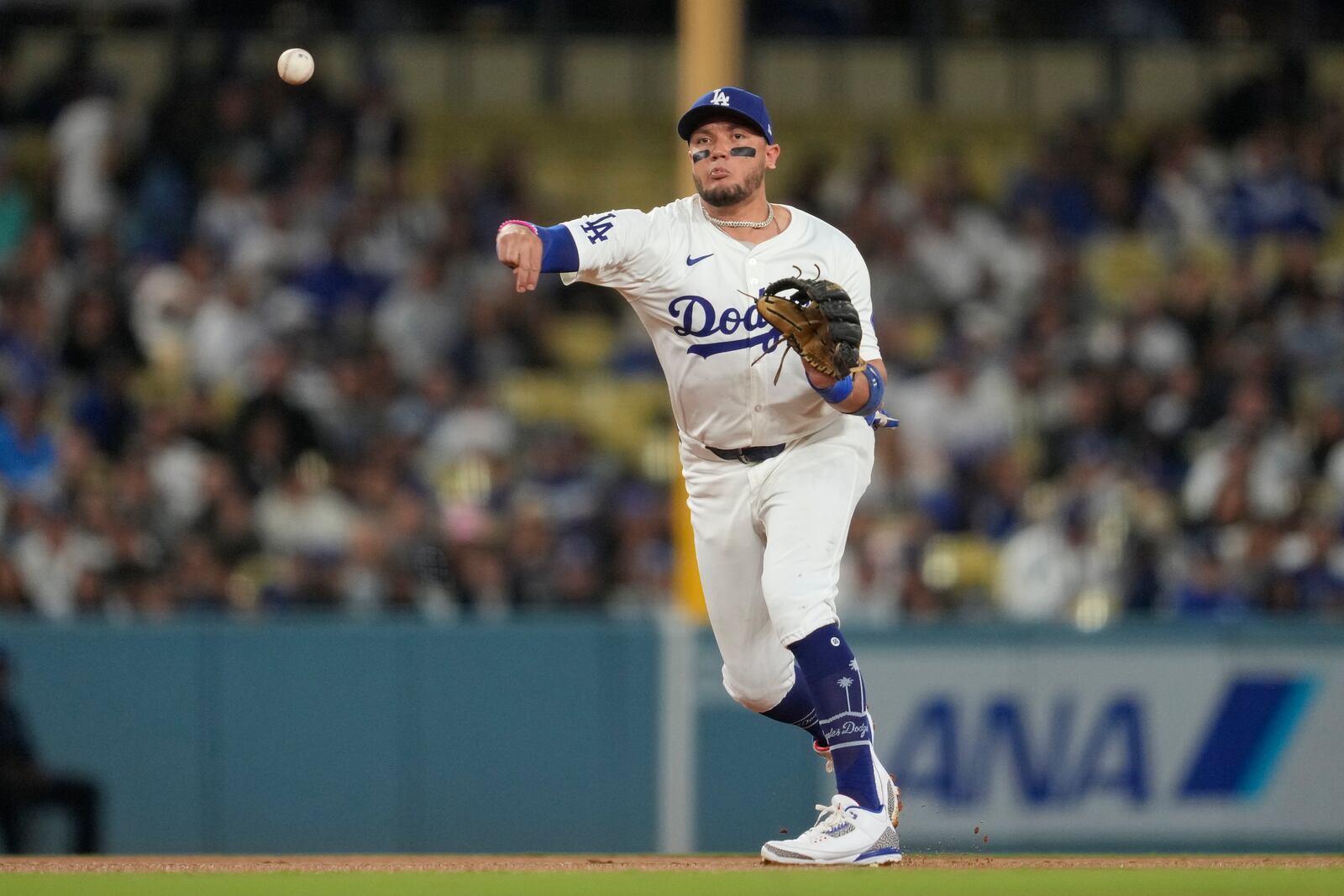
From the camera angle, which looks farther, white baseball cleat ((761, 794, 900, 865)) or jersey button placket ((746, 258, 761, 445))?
jersey button placket ((746, 258, 761, 445))

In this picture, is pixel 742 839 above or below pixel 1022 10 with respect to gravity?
below

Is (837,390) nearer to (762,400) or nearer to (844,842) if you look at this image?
(762,400)

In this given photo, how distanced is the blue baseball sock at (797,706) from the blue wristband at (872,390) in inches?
35.7

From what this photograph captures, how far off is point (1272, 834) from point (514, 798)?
11.9 ft

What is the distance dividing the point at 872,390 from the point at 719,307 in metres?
0.51

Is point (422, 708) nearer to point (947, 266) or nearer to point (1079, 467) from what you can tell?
point (1079, 467)

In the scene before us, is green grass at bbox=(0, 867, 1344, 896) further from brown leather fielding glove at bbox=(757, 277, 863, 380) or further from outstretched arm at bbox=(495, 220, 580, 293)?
outstretched arm at bbox=(495, 220, 580, 293)

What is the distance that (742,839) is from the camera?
9.99 meters

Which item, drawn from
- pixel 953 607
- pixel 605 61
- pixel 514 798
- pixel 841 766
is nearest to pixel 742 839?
pixel 514 798

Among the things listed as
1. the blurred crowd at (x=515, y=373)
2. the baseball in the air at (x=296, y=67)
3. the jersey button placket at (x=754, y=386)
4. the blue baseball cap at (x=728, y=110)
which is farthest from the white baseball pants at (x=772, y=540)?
the blurred crowd at (x=515, y=373)

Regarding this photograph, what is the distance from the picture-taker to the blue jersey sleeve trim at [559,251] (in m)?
5.86

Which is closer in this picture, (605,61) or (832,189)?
(832,189)

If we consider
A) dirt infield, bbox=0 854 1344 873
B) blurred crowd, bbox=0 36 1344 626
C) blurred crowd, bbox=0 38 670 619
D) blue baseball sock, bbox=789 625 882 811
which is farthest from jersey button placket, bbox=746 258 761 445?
blurred crowd, bbox=0 38 670 619

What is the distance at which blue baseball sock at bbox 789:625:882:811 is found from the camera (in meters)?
5.96
